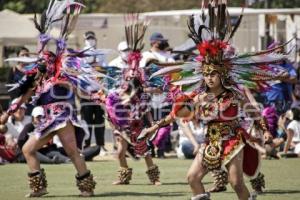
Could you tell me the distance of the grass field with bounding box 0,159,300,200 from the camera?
13305 millimetres

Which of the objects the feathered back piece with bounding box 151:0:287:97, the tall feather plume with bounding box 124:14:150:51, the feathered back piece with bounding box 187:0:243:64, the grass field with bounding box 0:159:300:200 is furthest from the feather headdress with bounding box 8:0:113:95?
the feathered back piece with bounding box 187:0:243:64

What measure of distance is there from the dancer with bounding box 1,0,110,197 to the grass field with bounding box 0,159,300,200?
31 cm

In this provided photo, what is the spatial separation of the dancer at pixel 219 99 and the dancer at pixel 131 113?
3.14 meters

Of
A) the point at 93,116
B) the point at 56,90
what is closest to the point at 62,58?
the point at 56,90

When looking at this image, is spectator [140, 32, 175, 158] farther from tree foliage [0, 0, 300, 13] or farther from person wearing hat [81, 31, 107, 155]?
tree foliage [0, 0, 300, 13]

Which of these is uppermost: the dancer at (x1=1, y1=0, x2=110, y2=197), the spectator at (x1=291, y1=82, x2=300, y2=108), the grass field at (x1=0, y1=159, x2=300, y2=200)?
the dancer at (x1=1, y1=0, x2=110, y2=197)

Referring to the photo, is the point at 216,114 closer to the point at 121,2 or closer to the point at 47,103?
the point at 47,103

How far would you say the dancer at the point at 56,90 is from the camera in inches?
521

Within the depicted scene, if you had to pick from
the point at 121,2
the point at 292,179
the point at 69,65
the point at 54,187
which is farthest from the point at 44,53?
the point at 121,2

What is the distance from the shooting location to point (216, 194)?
533 inches

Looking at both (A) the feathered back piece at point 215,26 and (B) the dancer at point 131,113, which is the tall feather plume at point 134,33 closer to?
Answer: (B) the dancer at point 131,113

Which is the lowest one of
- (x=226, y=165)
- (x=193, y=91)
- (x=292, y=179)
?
(x=292, y=179)

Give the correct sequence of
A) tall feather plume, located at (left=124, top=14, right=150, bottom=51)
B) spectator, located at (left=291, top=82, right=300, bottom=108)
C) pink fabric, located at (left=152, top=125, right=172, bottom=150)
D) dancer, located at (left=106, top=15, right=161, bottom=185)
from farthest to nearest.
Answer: spectator, located at (left=291, top=82, right=300, bottom=108)
pink fabric, located at (left=152, top=125, right=172, bottom=150)
tall feather plume, located at (left=124, top=14, right=150, bottom=51)
dancer, located at (left=106, top=15, right=161, bottom=185)

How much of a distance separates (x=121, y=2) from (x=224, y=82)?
30066 millimetres
